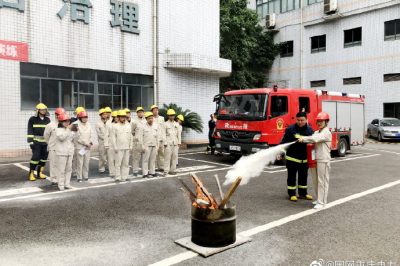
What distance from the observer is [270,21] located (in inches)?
1344

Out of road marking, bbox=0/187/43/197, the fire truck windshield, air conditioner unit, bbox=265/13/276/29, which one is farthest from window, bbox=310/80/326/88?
road marking, bbox=0/187/43/197

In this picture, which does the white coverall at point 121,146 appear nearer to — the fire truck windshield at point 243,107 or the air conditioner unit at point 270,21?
the fire truck windshield at point 243,107

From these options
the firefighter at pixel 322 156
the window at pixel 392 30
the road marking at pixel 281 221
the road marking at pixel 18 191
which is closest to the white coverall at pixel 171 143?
the road marking at pixel 18 191

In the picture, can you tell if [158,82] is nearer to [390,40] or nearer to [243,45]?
[243,45]

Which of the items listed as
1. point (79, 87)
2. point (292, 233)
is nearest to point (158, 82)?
point (79, 87)

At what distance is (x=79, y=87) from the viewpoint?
51.8ft

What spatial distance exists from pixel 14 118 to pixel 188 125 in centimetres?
762

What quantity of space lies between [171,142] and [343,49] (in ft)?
76.6

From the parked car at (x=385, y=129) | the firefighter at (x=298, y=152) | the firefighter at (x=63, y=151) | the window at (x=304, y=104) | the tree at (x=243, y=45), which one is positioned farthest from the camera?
the tree at (x=243, y=45)

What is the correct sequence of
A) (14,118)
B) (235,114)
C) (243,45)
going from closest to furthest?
(235,114)
(14,118)
(243,45)

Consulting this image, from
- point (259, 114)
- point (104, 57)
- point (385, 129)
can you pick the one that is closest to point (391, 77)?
point (385, 129)

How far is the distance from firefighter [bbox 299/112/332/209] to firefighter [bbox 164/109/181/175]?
4.69 meters

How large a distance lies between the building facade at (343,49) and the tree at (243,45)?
48.7 inches

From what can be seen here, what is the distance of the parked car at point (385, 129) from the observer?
23234 millimetres
